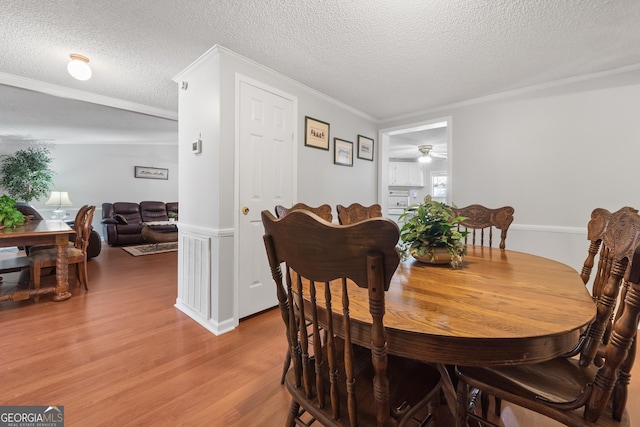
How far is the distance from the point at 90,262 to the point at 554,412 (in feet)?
18.0

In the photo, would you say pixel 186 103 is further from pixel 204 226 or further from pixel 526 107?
pixel 526 107

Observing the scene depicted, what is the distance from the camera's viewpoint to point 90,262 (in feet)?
13.9

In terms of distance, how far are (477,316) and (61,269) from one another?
365 cm

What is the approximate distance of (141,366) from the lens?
1.68m

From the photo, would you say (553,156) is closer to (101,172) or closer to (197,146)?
(197,146)

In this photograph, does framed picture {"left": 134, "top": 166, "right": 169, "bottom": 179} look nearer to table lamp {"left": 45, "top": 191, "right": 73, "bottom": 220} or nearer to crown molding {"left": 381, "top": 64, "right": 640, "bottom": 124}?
table lamp {"left": 45, "top": 191, "right": 73, "bottom": 220}

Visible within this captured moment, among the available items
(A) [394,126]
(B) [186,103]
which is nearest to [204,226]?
(B) [186,103]

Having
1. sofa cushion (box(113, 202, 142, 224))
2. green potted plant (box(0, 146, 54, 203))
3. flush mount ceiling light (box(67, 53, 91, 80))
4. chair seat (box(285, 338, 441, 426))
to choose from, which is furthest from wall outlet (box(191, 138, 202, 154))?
green potted plant (box(0, 146, 54, 203))

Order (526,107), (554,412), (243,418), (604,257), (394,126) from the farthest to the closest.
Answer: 1. (394,126)
2. (526,107)
3. (243,418)
4. (604,257)
5. (554,412)

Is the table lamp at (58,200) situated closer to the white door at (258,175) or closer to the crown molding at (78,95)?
the crown molding at (78,95)

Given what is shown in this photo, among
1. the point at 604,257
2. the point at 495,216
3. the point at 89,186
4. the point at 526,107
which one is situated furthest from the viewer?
the point at 89,186

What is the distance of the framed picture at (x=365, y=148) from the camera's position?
11.9ft

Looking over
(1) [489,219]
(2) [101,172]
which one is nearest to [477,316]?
(1) [489,219]

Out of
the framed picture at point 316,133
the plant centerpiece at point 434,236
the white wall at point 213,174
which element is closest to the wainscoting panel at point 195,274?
the white wall at point 213,174
